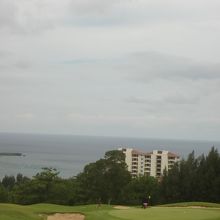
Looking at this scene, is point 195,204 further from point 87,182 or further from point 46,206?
point 87,182

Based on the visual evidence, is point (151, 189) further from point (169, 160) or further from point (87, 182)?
point (169, 160)

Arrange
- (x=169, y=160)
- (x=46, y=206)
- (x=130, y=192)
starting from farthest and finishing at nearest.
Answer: (x=169, y=160), (x=130, y=192), (x=46, y=206)

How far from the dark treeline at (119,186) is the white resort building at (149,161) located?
73.2 meters

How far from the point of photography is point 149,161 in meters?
132

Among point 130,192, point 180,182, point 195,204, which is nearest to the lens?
point 195,204

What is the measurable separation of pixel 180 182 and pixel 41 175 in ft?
46.0

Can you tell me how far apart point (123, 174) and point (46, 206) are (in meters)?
23.4

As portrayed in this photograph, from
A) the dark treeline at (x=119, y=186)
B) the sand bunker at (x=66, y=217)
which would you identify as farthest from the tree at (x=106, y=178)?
the sand bunker at (x=66, y=217)

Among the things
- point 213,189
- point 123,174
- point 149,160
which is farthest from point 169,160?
point 213,189

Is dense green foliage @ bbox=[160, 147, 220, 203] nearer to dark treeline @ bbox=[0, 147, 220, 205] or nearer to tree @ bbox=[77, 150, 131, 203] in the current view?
dark treeline @ bbox=[0, 147, 220, 205]

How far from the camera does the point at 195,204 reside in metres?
32.0

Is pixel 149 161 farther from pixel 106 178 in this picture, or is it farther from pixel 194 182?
pixel 194 182

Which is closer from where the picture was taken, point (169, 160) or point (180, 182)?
point (180, 182)

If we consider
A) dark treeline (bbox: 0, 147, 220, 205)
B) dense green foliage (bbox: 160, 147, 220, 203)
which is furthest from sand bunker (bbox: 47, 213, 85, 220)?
dense green foliage (bbox: 160, 147, 220, 203)
